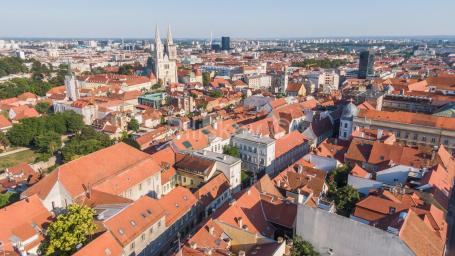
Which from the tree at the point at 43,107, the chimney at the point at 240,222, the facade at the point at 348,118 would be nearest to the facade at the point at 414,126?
the facade at the point at 348,118

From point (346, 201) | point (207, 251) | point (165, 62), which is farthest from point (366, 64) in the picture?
point (207, 251)

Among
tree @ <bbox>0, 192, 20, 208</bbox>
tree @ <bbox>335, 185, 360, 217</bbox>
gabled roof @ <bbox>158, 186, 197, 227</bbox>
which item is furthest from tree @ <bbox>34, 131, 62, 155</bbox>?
tree @ <bbox>335, 185, 360, 217</bbox>

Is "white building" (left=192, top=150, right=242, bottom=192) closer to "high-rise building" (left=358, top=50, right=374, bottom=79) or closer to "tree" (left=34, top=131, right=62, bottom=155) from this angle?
"tree" (left=34, top=131, right=62, bottom=155)

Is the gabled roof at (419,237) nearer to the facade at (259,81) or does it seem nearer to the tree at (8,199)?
the tree at (8,199)

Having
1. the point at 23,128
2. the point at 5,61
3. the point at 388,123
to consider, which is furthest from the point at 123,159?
the point at 5,61

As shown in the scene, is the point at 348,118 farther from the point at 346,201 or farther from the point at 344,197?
the point at 346,201

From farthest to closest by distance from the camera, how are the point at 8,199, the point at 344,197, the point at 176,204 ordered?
1. the point at 8,199
2. the point at 176,204
3. the point at 344,197

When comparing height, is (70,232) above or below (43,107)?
above
